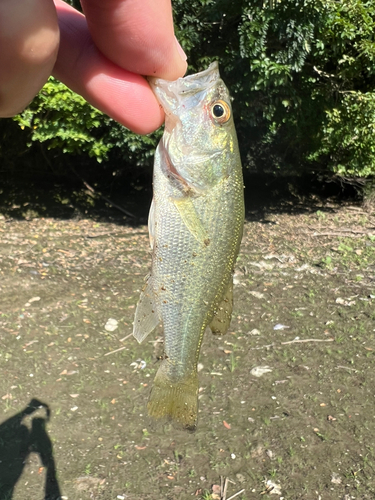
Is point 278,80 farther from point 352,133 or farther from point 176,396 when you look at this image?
point 176,396

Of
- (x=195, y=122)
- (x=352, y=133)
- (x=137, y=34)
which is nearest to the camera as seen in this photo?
(x=137, y=34)

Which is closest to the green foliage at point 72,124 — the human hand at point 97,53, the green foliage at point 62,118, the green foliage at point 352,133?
the green foliage at point 62,118

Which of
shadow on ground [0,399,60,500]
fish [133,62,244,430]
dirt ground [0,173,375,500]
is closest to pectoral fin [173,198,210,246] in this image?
fish [133,62,244,430]

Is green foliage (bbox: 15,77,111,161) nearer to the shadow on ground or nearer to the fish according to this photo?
the shadow on ground

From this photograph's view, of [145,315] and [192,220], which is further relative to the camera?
[145,315]

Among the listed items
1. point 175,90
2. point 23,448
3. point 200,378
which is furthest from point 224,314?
point 200,378

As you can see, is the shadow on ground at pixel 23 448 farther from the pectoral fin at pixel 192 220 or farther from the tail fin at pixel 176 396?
the pectoral fin at pixel 192 220
